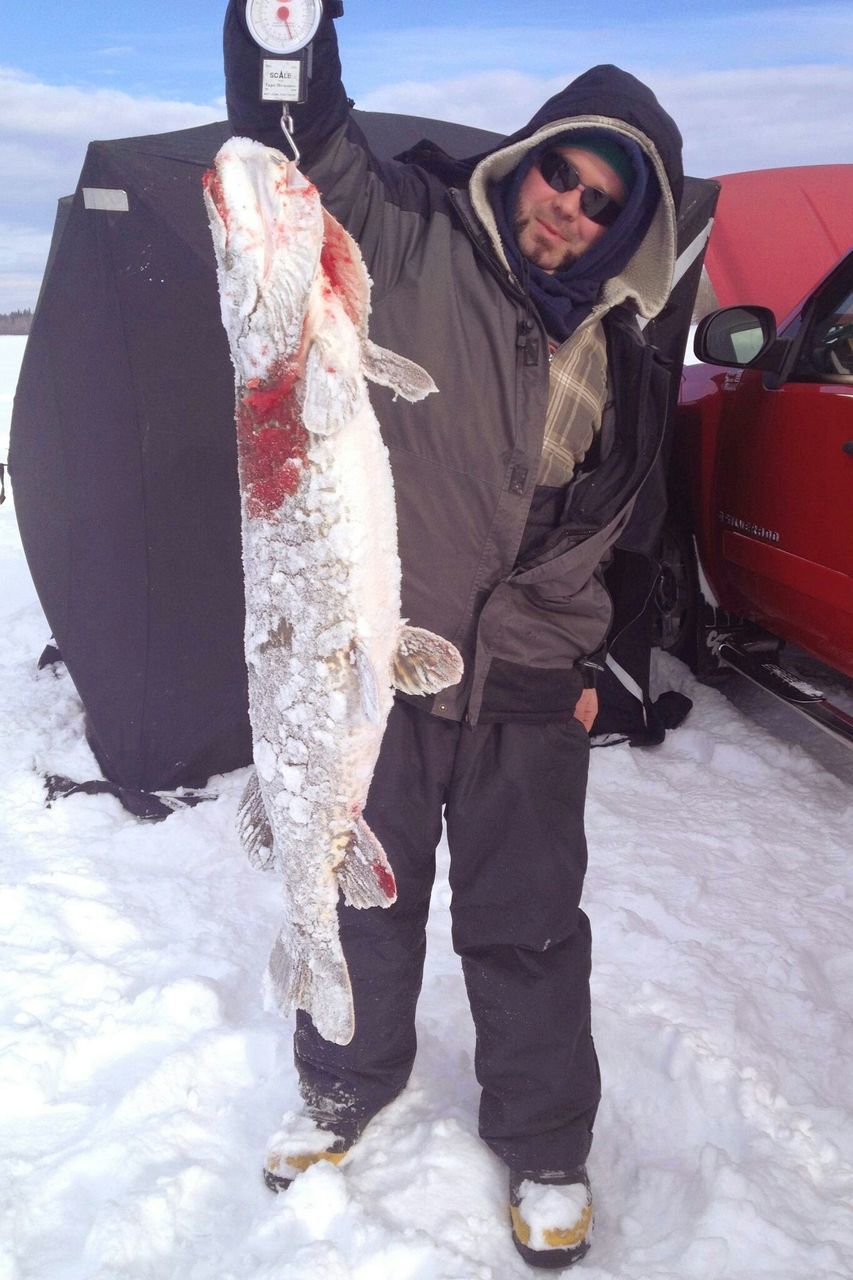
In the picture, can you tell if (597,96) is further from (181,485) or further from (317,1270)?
(317,1270)

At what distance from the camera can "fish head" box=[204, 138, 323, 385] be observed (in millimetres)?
1569

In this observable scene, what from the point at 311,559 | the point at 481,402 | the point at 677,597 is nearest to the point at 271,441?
the point at 311,559

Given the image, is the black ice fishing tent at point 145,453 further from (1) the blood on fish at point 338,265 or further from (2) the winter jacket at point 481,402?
(1) the blood on fish at point 338,265

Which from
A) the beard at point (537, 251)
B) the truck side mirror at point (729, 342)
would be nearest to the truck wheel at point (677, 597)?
the truck side mirror at point (729, 342)

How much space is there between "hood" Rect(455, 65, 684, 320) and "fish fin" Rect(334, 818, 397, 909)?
1.30m

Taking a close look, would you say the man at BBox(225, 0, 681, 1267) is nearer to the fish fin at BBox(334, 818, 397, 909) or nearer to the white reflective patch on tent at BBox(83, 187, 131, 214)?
the fish fin at BBox(334, 818, 397, 909)

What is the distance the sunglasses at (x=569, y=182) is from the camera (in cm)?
207

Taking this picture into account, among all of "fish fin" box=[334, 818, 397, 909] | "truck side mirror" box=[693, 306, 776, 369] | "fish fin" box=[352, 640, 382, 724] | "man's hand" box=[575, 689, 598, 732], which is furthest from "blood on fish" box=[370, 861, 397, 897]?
"truck side mirror" box=[693, 306, 776, 369]

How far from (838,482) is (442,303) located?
6.48 feet

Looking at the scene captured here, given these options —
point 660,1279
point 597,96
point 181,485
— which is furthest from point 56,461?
point 660,1279

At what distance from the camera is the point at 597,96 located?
203cm

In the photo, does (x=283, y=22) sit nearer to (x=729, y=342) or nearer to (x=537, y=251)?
(x=537, y=251)

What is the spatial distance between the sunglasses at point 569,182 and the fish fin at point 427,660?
1.03 meters

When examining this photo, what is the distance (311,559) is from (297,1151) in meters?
1.53
